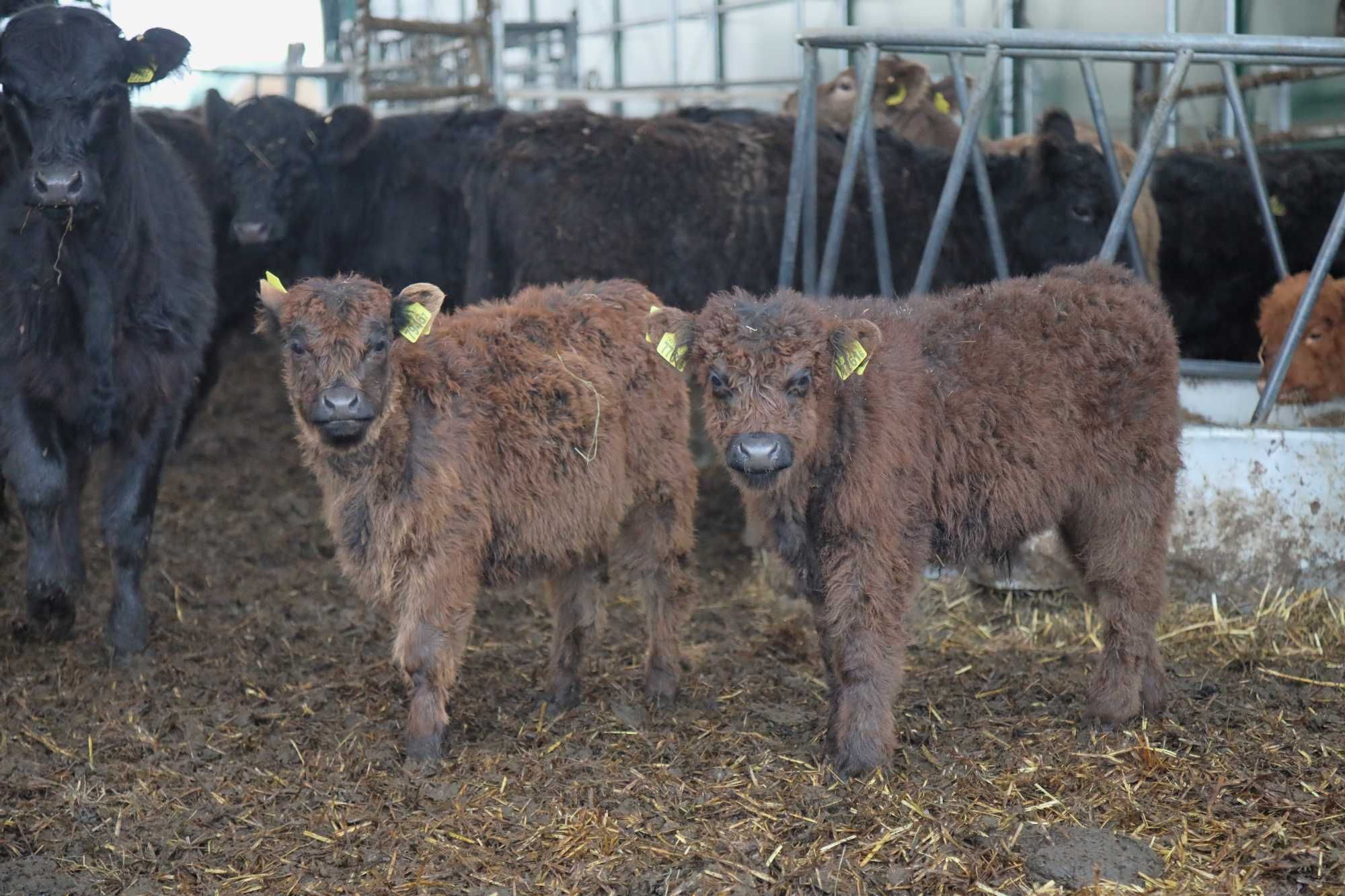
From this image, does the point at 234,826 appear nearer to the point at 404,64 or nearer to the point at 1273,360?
Answer: the point at 1273,360

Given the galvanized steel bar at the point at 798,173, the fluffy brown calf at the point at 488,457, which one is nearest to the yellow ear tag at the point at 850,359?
the fluffy brown calf at the point at 488,457

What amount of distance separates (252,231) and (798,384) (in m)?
5.75

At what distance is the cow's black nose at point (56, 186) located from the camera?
5.61 meters

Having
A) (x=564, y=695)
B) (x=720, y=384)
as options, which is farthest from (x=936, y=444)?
(x=564, y=695)

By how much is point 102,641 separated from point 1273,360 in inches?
245

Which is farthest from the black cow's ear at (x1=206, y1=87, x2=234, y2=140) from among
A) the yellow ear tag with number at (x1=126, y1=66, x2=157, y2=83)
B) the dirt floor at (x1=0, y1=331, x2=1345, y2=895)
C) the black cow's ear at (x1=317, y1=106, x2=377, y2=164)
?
the dirt floor at (x1=0, y1=331, x2=1345, y2=895)

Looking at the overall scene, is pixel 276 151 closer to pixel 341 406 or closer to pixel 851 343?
pixel 341 406

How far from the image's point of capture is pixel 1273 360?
7.59m

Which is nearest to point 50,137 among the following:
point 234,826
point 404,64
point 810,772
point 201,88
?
point 234,826

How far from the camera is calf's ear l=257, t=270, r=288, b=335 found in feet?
16.9

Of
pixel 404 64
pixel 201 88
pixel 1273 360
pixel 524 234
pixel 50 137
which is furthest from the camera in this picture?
pixel 201 88

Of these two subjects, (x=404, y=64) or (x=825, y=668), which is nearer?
(x=825, y=668)

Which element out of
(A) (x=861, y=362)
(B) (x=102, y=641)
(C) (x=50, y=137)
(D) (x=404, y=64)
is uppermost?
(D) (x=404, y=64)

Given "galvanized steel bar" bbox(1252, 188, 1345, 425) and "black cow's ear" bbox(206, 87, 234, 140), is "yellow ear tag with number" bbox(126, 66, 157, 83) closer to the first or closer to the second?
"black cow's ear" bbox(206, 87, 234, 140)
